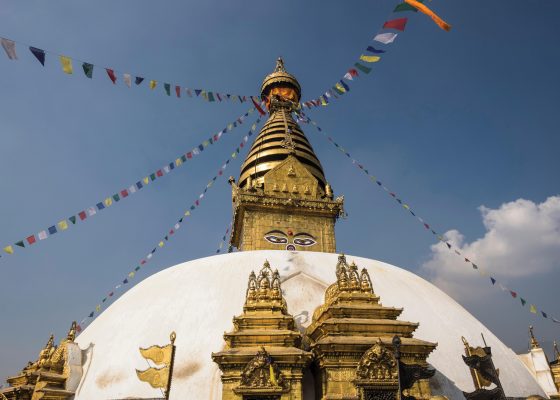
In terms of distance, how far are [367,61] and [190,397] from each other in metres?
10.4

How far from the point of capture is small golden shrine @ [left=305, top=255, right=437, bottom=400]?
21.9 ft

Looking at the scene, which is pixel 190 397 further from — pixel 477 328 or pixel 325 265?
pixel 477 328

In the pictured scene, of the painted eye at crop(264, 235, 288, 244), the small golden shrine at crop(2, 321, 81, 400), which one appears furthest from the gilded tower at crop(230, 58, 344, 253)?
the small golden shrine at crop(2, 321, 81, 400)

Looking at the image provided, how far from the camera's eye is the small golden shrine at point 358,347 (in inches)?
263

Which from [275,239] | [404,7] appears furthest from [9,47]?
[275,239]

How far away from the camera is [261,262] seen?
10.5 meters

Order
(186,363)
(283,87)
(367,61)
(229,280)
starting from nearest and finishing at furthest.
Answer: (186,363), (229,280), (367,61), (283,87)

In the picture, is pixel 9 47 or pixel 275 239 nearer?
pixel 9 47

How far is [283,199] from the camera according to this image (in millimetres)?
18609

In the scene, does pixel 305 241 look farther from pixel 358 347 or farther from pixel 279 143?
pixel 358 347

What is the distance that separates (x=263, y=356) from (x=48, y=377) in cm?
497

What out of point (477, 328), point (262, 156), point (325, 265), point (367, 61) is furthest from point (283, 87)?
point (477, 328)

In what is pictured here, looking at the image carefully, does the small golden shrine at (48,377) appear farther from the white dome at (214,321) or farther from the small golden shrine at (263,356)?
the small golden shrine at (263,356)

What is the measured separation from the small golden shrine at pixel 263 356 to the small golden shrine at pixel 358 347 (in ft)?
1.37
